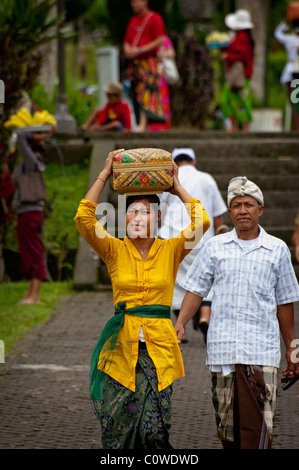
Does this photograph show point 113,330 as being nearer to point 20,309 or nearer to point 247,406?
point 247,406

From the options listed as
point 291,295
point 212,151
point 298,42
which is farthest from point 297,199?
point 291,295

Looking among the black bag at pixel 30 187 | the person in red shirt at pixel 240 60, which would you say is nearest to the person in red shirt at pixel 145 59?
the person in red shirt at pixel 240 60

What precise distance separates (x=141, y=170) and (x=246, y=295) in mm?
882

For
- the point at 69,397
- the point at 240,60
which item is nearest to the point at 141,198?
the point at 69,397

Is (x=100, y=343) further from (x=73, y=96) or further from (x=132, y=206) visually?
(x=73, y=96)

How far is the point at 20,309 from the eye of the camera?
30.4 ft

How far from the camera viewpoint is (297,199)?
11602mm

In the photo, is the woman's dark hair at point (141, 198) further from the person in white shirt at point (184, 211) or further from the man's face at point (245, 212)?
the person in white shirt at point (184, 211)

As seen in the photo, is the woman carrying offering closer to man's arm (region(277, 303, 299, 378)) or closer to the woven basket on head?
the woven basket on head

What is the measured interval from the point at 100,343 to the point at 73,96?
41.7 feet

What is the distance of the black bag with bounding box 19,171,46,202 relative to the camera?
368 inches

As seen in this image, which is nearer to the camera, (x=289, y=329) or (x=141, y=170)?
(x=141, y=170)

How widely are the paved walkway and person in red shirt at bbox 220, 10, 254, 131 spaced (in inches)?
250

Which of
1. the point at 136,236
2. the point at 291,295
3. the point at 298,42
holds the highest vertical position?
the point at 298,42
